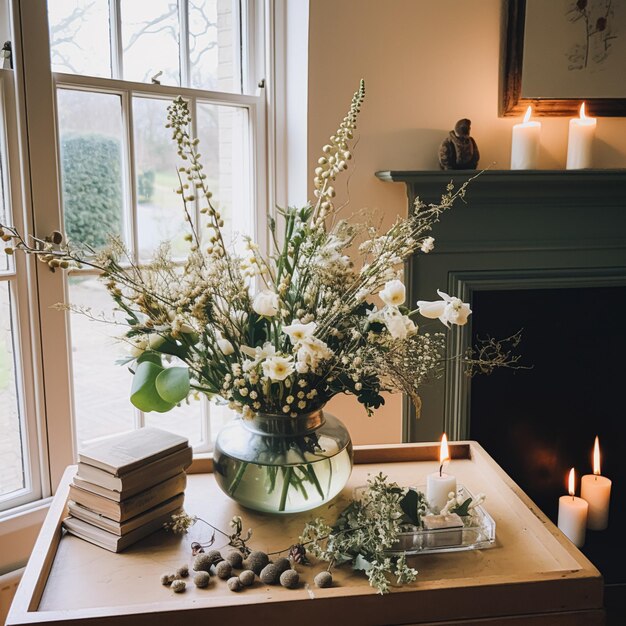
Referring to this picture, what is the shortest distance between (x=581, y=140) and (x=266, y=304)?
1.37 m

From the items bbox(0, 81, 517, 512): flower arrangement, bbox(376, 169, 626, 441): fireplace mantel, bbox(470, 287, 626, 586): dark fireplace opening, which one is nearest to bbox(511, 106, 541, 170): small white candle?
bbox(376, 169, 626, 441): fireplace mantel

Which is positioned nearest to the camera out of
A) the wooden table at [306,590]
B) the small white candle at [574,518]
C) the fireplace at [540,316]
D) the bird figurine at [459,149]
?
the wooden table at [306,590]

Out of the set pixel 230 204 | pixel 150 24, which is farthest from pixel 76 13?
pixel 230 204

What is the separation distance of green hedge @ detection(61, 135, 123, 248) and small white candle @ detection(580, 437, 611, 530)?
1707mm

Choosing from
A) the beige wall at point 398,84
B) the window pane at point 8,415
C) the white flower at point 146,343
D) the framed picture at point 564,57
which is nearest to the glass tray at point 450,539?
the white flower at point 146,343

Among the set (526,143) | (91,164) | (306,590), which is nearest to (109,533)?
(306,590)

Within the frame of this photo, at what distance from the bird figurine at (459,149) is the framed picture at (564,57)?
20 centimetres

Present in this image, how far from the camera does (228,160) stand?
208cm

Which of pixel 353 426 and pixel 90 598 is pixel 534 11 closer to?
pixel 353 426

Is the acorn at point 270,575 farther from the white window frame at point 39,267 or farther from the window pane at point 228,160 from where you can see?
the window pane at point 228,160

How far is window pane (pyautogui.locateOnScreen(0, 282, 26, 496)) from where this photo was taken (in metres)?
1.70

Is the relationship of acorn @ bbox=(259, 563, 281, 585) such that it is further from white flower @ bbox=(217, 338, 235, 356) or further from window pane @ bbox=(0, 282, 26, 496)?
window pane @ bbox=(0, 282, 26, 496)

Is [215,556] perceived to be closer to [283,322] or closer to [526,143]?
[283,322]

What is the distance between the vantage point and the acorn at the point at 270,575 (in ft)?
3.81
